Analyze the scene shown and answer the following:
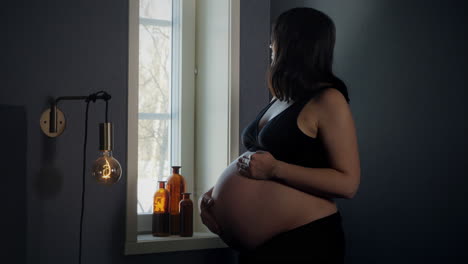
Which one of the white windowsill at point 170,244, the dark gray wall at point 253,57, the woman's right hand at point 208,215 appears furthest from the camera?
the dark gray wall at point 253,57

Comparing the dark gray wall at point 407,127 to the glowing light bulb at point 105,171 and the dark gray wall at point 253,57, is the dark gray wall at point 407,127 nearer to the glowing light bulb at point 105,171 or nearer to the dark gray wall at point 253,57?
the dark gray wall at point 253,57

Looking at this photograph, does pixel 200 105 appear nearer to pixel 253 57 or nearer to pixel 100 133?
pixel 253 57

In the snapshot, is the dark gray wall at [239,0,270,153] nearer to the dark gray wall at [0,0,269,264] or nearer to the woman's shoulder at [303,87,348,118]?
the dark gray wall at [0,0,269,264]

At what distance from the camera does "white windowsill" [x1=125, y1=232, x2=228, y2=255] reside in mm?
2033

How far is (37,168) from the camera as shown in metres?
1.89

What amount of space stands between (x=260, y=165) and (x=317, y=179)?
6.3 inches

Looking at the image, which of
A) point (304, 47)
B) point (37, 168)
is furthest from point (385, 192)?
point (37, 168)

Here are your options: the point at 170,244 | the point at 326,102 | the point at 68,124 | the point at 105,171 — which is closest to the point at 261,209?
the point at 326,102

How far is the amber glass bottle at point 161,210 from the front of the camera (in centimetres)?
217

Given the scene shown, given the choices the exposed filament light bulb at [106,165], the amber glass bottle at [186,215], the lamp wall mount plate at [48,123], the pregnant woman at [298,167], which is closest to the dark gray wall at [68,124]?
the lamp wall mount plate at [48,123]

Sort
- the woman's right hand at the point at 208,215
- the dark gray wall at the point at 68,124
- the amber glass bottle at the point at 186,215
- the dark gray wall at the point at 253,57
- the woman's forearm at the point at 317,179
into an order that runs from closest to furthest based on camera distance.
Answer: the woman's forearm at the point at 317,179 < the woman's right hand at the point at 208,215 < the dark gray wall at the point at 68,124 < the amber glass bottle at the point at 186,215 < the dark gray wall at the point at 253,57

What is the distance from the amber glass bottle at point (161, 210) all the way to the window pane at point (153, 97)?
6.5 inches

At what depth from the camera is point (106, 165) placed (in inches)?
69.5

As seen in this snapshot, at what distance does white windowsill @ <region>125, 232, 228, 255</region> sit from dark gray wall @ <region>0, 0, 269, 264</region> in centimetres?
4
